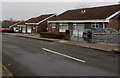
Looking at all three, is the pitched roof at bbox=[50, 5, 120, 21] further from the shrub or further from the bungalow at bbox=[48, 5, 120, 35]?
the shrub

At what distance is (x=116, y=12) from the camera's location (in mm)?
25719

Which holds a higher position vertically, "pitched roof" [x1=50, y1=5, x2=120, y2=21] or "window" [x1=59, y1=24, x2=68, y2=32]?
"pitched roof" [x1=50, y1=5, x2=120, y2=21]

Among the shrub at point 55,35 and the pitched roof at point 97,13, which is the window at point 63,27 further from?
the shrub at point 55,35

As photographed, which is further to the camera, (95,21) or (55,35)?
(95,21)

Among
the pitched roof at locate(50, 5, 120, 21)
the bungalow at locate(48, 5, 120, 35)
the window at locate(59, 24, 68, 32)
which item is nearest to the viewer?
the bungalow at locate(48, 5, 120, 35)

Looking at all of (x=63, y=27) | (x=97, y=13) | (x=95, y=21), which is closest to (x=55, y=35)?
(x=95, y=21)

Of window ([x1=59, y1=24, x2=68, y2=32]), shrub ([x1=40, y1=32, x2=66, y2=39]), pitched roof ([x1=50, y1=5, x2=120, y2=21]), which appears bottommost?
shrub ([x1=40, y1=32, x2=66, y2=39])

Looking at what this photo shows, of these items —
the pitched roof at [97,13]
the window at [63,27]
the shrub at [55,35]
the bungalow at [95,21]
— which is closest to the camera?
the shrub at [55,35]

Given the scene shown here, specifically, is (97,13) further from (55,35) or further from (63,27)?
(55,35)

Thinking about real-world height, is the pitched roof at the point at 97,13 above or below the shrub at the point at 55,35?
above

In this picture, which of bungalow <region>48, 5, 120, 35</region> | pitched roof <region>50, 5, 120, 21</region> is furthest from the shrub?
pitched roof <region>50, 5, 120, 21</region>

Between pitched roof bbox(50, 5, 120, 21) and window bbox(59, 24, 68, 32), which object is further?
window bbox(59, 24, 68, 32)

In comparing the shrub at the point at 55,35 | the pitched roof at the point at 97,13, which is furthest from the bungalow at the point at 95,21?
the shrub at the point at 55,35

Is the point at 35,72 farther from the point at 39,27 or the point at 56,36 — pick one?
the point at 39,27
